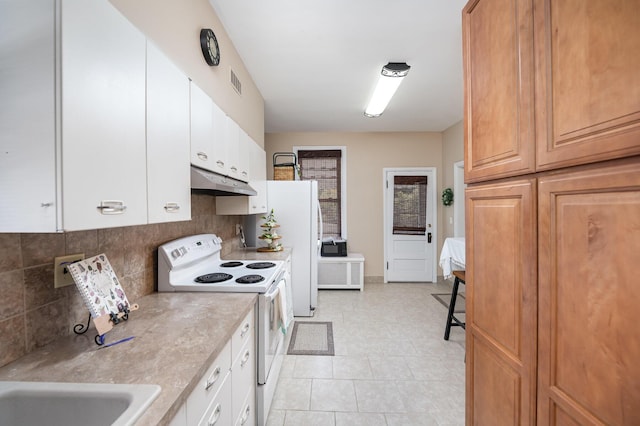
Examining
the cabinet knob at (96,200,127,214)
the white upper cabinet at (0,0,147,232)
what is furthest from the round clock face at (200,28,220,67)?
the cabinet knob at (96,200,127,214)

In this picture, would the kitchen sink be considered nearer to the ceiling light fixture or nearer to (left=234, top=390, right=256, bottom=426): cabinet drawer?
(left=234, top=390, right=256, bottom=426): cabinet drawer

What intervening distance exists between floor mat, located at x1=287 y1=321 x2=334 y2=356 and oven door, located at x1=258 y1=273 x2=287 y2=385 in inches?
28.0

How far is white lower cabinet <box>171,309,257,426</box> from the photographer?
89 cm

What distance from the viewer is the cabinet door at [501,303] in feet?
3.02

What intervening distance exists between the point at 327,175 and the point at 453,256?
265 cm

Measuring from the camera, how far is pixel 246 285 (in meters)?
1.67

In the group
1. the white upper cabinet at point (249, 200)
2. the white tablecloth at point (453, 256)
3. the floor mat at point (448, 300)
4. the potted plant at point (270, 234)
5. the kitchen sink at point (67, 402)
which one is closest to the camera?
the kitchen sink at point (67, 402)

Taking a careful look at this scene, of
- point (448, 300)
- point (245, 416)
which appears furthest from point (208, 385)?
point (448, 300)

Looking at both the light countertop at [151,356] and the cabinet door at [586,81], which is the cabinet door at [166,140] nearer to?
the light countertop at [151,356]

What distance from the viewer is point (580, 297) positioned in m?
0.75

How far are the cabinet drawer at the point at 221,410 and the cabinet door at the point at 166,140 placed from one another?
28.2 inches

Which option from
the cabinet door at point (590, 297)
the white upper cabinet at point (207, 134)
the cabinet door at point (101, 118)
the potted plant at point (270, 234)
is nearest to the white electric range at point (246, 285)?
the white upper cabinet at point (207, 134)

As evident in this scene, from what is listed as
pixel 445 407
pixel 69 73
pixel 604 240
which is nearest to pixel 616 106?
pixel 604 240

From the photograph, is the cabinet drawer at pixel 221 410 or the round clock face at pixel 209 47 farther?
the round clock face at pixel 209 47
